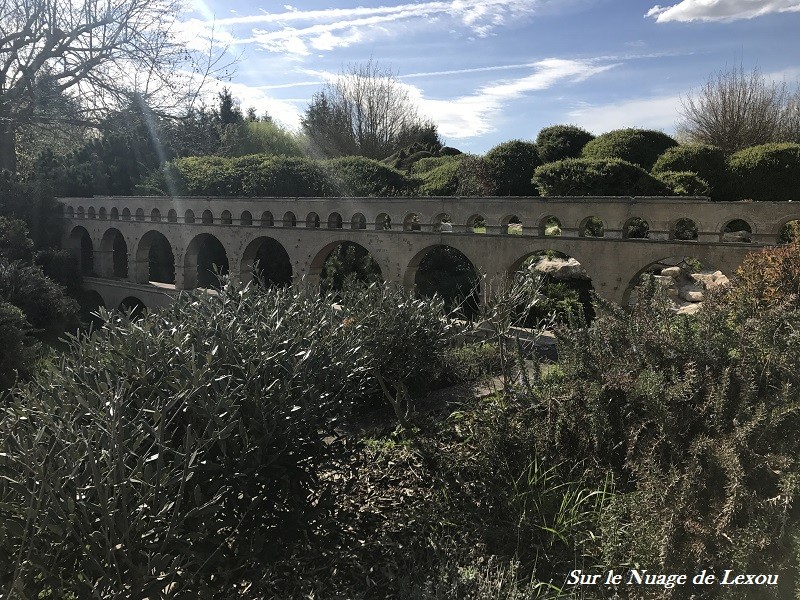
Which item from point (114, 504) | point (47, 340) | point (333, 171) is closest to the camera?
point (114, 504)

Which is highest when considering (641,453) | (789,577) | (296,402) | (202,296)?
(202,296)

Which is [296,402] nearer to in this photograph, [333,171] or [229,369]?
A: [229,369]

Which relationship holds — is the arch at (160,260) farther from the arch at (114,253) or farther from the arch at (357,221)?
the arch at (357,221)

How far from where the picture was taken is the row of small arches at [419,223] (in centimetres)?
1503

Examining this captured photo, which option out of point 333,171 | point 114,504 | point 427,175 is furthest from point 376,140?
point 114,504

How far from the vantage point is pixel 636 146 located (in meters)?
21.7

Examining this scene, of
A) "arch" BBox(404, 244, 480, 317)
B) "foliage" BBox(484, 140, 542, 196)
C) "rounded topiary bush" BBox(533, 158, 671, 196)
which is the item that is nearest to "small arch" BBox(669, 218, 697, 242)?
"rounded topiary bush" BBox(533, 158, 671, 196)

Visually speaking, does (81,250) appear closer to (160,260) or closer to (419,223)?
(160,260)

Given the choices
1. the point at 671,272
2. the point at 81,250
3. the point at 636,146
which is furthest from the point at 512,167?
the point at 81,250

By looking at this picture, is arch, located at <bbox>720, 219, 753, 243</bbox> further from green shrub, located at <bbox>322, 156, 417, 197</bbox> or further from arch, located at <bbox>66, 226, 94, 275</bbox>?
arch, located at <bbox>66, 226, 94, 275</bbox>

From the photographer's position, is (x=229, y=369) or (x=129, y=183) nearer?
(x=229, y=369)

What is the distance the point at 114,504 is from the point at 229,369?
1.47m

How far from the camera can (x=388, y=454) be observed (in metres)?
5.98

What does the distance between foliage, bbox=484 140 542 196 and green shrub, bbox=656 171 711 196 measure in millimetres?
5706
